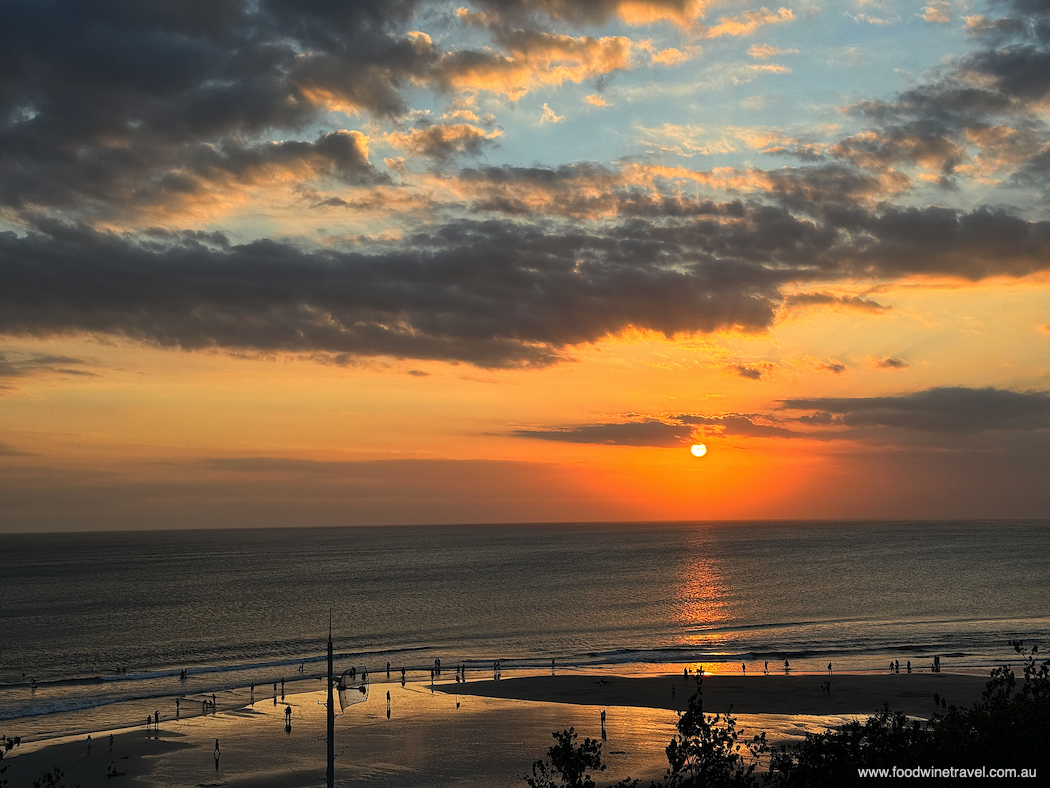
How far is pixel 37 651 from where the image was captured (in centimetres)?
9456

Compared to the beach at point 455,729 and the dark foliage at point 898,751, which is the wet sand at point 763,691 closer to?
the beach at point 455,729

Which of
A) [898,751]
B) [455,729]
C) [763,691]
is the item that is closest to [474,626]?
[763,691]

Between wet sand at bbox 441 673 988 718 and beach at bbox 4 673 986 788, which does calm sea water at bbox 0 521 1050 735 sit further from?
beach at bbox 4 673 986 788

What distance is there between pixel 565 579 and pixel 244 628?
77.9 metres

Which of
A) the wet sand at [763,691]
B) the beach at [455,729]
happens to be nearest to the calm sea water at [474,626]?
the wet sand at [763,691]

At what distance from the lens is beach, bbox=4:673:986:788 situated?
48.6m

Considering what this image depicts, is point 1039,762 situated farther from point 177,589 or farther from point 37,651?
point 177,589

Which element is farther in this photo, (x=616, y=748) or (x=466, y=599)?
(x=466, y=599)

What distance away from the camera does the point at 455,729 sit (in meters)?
58.0


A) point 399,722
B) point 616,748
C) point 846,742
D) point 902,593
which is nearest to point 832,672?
point 616,748

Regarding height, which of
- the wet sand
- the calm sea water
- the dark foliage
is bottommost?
the calm sea water

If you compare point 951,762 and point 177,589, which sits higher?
point 951,762

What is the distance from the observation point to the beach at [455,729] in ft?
159

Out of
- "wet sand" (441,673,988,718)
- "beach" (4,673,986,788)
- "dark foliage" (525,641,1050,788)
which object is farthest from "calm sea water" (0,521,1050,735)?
"dark foliage" (525,641,1050,788)
